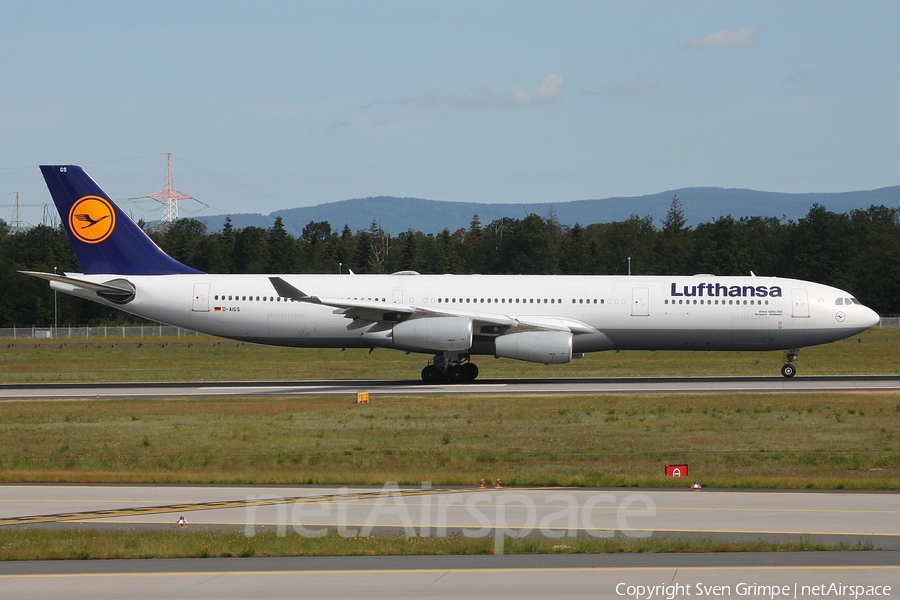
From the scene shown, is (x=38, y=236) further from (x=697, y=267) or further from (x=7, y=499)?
(x=7, y=499)

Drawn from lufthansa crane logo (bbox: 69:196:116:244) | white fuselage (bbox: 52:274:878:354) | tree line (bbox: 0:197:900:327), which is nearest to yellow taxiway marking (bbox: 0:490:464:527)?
white fuselage (bbox: 52:274:878:354)

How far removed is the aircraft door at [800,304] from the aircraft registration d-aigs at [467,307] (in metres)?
0.03

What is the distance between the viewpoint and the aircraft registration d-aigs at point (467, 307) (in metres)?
35.2

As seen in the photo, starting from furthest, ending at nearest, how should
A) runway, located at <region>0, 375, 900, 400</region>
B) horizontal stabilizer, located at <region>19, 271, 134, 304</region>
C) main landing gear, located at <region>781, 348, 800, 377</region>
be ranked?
main landing gear, located at <region>781, 348, 800, 377</region>
horizontal stabilizer, located at <region>19, 271, 134, 304</region>
runway, located at <region>0, 375, 900, 400</region>

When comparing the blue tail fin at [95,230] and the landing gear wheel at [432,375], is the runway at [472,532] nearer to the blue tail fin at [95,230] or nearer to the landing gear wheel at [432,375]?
the landing gear wheel at [432,375]

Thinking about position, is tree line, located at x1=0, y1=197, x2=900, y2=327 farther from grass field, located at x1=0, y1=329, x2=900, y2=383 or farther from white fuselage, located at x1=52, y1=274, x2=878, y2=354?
white fuselage, located at x1=52, y1=274, x2=878, y2=354

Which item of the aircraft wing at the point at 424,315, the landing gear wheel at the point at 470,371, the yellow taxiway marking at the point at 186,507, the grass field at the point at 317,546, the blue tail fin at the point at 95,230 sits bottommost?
the yellow taxiway marking at the point at 186,507

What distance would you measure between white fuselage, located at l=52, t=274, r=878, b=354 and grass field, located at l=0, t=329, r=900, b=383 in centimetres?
327

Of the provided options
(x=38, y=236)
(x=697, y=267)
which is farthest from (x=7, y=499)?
(x=38, y=236)

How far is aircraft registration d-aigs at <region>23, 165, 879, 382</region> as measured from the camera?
35.2 meters

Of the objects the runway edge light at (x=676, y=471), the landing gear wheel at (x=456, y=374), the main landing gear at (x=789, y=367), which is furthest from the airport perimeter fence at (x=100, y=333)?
the runway edge light at (x=676, y=471)

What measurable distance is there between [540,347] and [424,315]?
3.99m

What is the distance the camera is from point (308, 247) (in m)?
112

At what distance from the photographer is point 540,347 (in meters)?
33.0
